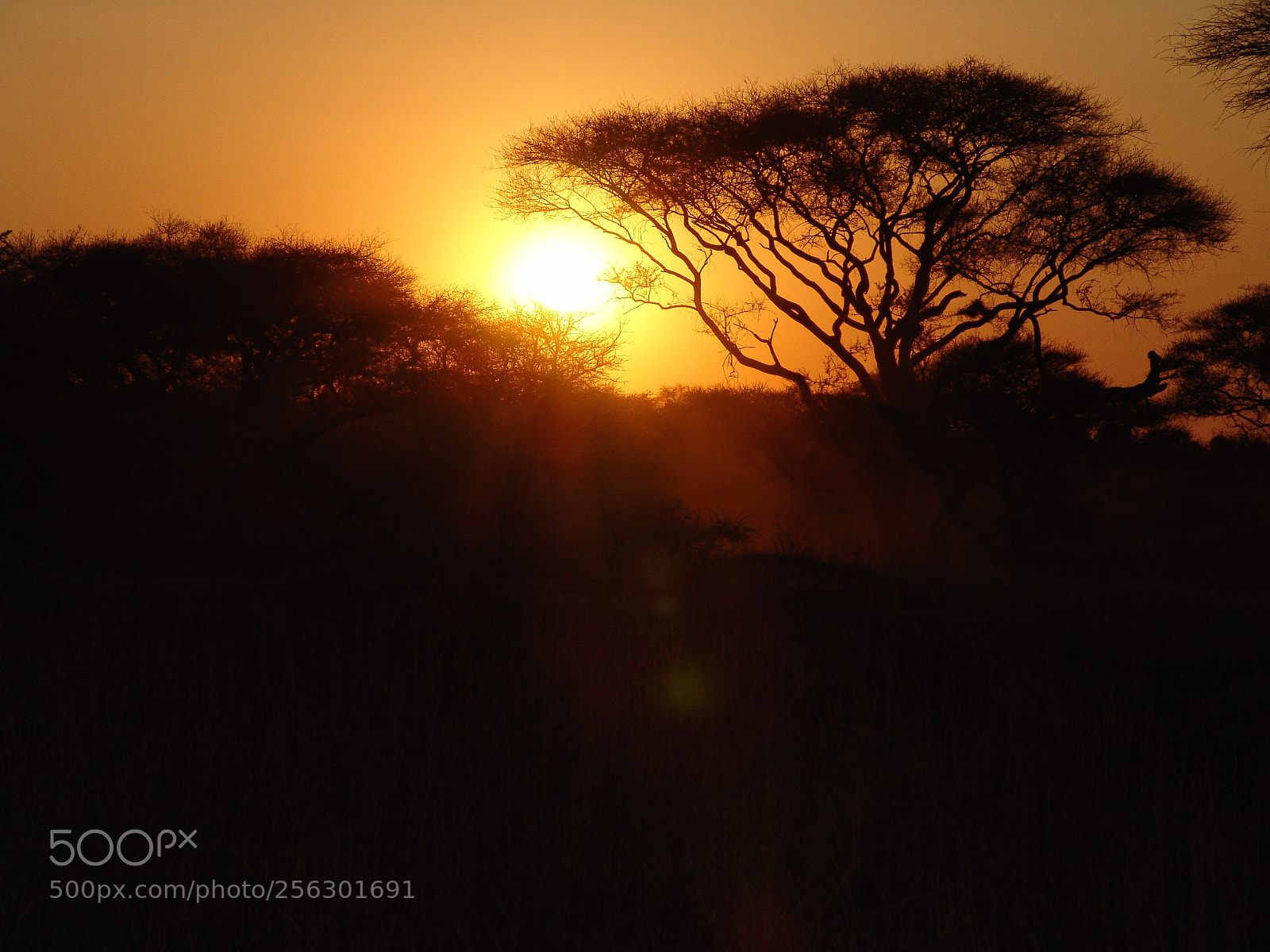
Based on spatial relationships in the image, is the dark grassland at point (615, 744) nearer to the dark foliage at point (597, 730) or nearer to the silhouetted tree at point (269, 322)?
the dark foliage at point (597, 730)

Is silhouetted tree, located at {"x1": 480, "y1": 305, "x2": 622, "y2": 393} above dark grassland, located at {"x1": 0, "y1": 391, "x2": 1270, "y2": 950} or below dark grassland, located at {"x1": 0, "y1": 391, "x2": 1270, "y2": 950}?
above

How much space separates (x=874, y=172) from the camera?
1596cm

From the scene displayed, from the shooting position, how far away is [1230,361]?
2294 cm

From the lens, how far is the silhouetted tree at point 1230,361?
22.5 metres

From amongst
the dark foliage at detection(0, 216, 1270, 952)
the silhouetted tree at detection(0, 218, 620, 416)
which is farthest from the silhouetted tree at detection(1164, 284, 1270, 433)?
the silhouetted tree at detection(0, 218, 620, 416)

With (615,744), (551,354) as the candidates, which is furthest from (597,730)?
(551,354)

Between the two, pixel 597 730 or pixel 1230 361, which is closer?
pixel 597 730

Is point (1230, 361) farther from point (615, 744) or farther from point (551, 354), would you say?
point (615, 744)

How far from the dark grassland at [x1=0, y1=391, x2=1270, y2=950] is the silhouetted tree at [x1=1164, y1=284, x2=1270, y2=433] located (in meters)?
11.0

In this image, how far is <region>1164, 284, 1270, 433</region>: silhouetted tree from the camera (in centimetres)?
2250

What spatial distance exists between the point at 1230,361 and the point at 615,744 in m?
22.5

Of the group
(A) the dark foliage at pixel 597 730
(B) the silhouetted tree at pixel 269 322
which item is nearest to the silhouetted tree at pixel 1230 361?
(A) the dark foliage at pixel 597 730

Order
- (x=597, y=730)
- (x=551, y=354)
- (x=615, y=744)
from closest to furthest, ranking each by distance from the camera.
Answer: (x=615, y=744), (x=597, y=730), (x=551, y=354)

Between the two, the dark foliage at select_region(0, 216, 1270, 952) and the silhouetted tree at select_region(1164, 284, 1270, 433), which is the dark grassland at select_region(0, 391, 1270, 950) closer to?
the dark foliage at select_region(0, 216, 1270, 952)
